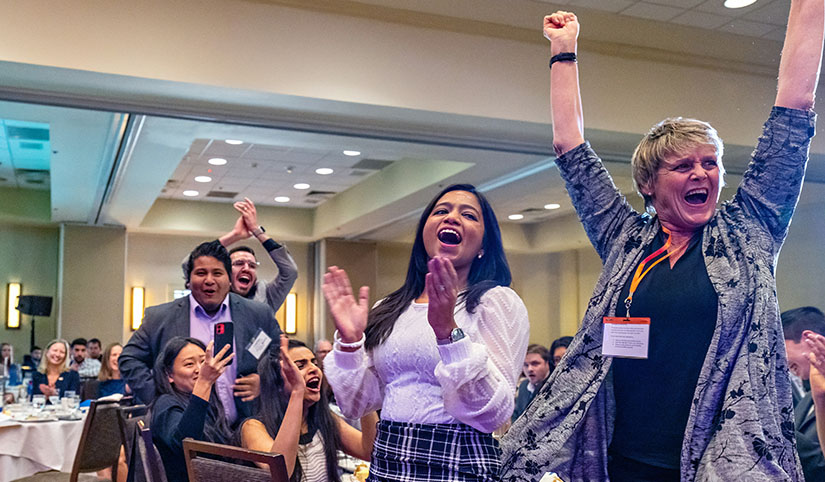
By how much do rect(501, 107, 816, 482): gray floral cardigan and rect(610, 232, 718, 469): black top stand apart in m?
0.03

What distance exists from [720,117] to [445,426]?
5786 millimetres

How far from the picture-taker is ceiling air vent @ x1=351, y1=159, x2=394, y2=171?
10102mm

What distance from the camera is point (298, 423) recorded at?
2.52 meters

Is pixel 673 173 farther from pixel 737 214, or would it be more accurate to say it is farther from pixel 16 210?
pixel 16 210

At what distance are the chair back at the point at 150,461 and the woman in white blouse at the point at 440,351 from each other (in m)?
0.97

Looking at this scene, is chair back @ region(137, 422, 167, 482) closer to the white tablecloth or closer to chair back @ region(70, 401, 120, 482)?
chair back @ region(70, 401, 120, 482)

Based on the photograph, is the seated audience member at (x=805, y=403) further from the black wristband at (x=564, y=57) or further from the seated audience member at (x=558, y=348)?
the seated audience member at (x=558, y=348)

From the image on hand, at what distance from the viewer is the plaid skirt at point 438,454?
1570 mm

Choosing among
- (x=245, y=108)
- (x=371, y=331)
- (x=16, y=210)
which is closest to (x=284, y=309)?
(x=16, y=210)

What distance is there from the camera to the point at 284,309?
581 inches

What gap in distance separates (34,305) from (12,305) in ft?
6.45

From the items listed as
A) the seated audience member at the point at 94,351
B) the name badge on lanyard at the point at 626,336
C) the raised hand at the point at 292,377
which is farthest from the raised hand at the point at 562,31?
the seated audience member at the point at 94,351

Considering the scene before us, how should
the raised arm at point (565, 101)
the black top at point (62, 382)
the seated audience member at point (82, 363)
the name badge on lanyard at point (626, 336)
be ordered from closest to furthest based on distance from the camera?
the name badge on lanyard at point (626, 336), the raised arm at point (565, 101), the black top at point (62, 382), the seated audience member at point (82, 363)

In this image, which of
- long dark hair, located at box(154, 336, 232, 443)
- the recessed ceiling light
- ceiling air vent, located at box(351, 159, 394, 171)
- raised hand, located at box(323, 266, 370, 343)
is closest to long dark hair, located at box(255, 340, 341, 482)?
long dark hair, located at box(154, 336, 232, 443)
